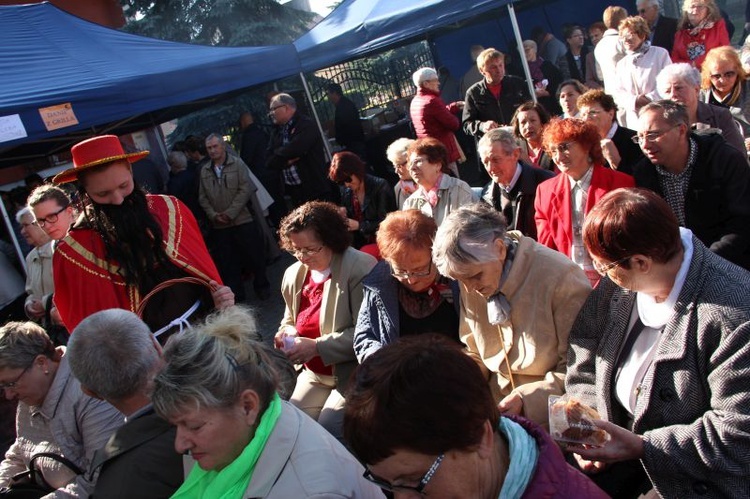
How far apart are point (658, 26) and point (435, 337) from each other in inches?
Result: 286

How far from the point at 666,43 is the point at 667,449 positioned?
6918 mm

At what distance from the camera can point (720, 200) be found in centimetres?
312

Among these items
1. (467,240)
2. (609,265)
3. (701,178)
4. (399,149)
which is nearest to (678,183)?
(701,178)

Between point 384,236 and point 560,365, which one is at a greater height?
point 384,236

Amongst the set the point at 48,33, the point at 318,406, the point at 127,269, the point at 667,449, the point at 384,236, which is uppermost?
the point at 48,33

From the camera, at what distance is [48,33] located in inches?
279

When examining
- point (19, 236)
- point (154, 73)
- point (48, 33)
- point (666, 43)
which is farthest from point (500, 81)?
point (19, 236)

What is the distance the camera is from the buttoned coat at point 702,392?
180 centimetres

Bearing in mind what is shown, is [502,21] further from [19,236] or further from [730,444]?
[730,444]

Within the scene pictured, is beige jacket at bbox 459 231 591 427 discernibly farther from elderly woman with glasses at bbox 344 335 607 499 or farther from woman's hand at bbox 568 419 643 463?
elderly woman with glasses at bbox 344 335 607 499

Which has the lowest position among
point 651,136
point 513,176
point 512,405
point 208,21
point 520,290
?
point 512,405

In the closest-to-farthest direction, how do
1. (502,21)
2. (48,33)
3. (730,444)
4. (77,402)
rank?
(730,444)
(77,402)
(48,33)
(502,21)

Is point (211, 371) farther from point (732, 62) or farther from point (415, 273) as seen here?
point (732, 62)

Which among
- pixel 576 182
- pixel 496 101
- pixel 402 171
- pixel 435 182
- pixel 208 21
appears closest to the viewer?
pixel 576 182
